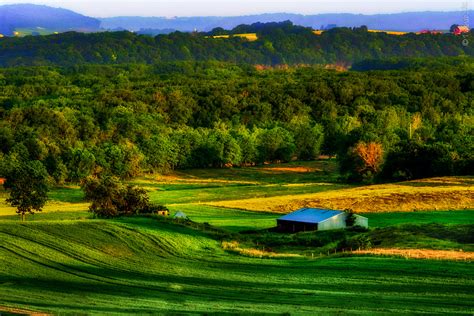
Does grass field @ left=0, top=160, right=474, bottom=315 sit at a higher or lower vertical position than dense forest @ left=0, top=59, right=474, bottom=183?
higher

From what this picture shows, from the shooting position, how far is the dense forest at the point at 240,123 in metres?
104

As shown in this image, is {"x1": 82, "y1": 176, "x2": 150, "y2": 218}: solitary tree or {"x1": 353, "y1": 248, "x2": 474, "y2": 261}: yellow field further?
{"x1": 82, "y1": 176, "x2": 150, "y2": 218}: solitary tree

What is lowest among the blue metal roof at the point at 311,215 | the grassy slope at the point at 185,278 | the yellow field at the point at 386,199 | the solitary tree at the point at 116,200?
the yellow field at the point at 386,199

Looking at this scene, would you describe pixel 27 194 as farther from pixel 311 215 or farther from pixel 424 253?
pixel 424 253

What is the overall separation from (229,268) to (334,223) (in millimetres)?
19162

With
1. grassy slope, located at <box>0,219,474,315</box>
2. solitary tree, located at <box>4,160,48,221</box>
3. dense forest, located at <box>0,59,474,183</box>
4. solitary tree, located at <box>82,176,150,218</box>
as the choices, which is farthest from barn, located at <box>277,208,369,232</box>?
dense forest, located at <box>0,59,474,183</box>

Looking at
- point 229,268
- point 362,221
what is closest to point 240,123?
point 362,221

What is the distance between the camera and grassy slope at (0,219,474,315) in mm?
38594

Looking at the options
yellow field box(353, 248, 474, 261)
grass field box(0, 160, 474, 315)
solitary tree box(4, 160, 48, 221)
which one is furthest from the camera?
solitary tree box(4, 160, 48, 221)

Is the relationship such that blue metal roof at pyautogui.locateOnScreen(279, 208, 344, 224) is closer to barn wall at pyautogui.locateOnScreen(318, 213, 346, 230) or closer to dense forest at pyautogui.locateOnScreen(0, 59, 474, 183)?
barn wall at pyautogui.locateOnScreen(318, 213, 346, 230)

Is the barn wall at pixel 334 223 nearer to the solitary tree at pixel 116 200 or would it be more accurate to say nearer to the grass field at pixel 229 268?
the grass field at pixel 229 268

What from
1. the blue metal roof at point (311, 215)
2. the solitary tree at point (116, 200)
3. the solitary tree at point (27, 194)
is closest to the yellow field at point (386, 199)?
the blue metal roof at point (311, 215)

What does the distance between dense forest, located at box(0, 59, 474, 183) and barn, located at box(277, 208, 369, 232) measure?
28.9 metres

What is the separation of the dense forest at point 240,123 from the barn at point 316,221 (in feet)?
95.0
